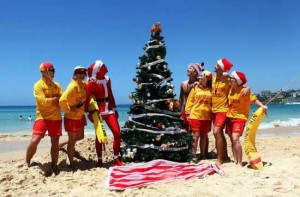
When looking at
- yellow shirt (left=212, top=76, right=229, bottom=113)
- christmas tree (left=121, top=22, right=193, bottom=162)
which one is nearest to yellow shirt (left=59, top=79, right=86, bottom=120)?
christmas tree (left=121, top=22, right=193, bottom=162)

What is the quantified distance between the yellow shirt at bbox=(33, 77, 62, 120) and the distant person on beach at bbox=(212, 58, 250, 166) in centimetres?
308

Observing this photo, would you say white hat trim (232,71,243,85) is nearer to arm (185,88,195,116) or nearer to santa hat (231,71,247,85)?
santa hat (231,71,247,85)

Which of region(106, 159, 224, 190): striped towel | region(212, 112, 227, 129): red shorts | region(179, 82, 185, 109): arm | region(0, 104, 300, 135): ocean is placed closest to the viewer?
region(106, 159, 224, 190): striped towel

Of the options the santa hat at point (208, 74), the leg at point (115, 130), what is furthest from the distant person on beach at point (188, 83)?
the leg at point (115, 130)

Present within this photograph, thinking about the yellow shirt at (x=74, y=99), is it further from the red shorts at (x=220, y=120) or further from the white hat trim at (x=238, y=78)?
the white hat trim at (x=238, y=78)

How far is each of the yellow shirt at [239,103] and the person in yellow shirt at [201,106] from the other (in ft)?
2.04

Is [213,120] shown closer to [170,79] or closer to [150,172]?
[170,79]

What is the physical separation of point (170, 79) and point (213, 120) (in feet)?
4.11

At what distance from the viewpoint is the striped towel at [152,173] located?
17.6 ft

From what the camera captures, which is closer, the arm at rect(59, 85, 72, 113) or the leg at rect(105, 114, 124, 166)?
the arm at rect(59, 85, 72, 113)

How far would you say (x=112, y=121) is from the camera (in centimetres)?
678

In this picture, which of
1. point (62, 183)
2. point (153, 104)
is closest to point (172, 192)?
point (62, 183)

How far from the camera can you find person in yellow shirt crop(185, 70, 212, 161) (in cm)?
730

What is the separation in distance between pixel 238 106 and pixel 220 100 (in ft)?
1.45
